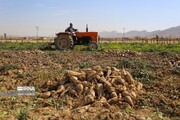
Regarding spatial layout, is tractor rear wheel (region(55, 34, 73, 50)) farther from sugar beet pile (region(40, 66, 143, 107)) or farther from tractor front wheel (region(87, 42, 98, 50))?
sugar beet pile (region(40, 66, 143, 107))

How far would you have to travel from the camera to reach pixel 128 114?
6613mm

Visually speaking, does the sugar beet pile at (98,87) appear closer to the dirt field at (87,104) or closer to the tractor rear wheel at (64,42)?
the dirt field at (87,104)

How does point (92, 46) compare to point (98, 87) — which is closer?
point (98, 87)

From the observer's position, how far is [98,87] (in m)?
7.92

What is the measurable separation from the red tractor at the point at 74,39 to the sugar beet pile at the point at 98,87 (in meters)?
12.4

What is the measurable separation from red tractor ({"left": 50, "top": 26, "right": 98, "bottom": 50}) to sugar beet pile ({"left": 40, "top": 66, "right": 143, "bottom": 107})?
12.4 m

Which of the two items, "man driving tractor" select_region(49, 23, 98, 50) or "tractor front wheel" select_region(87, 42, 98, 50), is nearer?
"man driving tractor" select_region(49, 23, 98, 50)

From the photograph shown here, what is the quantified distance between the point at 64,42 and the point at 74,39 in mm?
765

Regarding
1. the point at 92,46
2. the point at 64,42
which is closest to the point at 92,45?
the point at 92,46

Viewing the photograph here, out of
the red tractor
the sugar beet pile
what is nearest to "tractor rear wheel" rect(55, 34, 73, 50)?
the red tractor

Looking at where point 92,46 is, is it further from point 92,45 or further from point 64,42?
point 64,42

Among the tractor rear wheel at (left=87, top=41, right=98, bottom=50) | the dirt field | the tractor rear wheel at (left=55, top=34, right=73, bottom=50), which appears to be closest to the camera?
the dirt field

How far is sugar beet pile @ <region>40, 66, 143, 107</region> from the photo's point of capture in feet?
24.7

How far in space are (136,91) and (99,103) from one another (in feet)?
4.14
